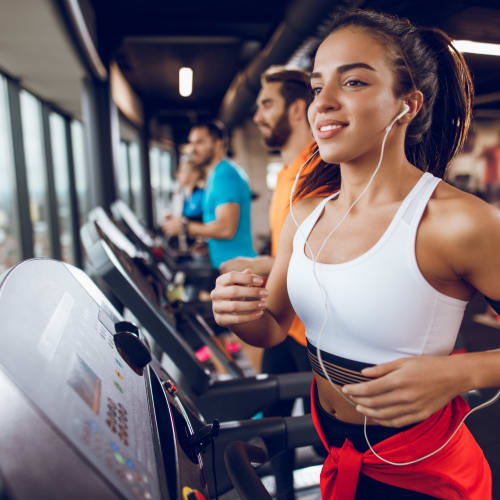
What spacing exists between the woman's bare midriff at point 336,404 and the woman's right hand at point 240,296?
26 centimetres

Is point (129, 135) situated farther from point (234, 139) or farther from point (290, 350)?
point (290, 350)

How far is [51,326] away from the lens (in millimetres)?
548

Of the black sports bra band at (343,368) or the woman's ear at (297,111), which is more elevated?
the woman's ear at (297,111)

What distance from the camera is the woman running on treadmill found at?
2.32 feet

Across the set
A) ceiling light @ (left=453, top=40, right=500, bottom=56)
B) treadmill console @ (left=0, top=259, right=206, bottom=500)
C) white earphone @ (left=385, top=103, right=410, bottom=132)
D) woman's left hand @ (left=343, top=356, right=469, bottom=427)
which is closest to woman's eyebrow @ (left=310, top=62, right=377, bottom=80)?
white earphone @ (left=385, top=103, right=410, bottom=132)

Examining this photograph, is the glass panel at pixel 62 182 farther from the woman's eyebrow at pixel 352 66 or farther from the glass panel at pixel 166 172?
the glass panel at pixel 166 172

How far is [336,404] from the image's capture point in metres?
0.90

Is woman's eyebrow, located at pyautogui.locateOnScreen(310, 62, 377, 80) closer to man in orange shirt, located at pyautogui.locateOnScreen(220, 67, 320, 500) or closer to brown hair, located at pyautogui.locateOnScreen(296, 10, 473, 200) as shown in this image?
brown hair, located at pyautogui.locateOnScreen(296, 10, 473, 200)

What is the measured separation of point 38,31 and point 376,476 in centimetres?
352

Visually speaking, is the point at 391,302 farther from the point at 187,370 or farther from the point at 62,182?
the point at 62,182

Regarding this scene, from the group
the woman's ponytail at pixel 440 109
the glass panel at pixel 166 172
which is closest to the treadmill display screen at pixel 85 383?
the woman's ponytail at pixel 440 109

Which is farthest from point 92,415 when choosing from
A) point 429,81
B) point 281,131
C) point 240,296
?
point 281,131

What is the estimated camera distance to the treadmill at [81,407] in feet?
1.19

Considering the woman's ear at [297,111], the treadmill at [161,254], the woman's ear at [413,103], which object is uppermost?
the woman's ear at [297,111]
